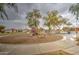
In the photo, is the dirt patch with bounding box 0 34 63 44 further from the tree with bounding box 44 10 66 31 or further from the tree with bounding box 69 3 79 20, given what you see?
the tree with bounding box 69 3 79 20

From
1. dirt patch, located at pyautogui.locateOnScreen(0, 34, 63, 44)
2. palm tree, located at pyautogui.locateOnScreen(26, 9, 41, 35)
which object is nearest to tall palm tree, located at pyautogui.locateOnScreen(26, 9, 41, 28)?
palm tree, located at pyautogui.locateOnScreen(26, 9, 41, 35)

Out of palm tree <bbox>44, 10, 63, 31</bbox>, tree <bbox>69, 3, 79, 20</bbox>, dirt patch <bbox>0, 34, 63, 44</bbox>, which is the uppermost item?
tree <bbox>69, 3, 79, 20</bbox>

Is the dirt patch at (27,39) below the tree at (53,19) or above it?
below

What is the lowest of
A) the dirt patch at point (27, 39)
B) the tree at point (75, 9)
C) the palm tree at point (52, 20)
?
the dirt patch at point (27, 39)

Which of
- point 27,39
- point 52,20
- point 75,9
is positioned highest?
point 75,9

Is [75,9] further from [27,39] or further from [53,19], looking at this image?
[27,39]

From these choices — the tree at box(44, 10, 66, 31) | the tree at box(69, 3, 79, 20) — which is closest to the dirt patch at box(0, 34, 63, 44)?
the tree at box(44, 10, 66, 31)

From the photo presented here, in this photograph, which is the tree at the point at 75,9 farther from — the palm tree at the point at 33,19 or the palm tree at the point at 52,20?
the palm tree at the point at 33,19

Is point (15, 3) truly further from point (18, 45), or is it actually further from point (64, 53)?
point (64, 53)

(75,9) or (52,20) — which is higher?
(75,9)

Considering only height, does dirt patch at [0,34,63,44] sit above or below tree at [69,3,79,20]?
below

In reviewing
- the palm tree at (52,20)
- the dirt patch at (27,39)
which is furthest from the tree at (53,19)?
the dirt patch at (27,39)

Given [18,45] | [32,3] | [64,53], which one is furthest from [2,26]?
[64,53]

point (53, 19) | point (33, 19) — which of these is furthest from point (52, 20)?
point (33, 19)
